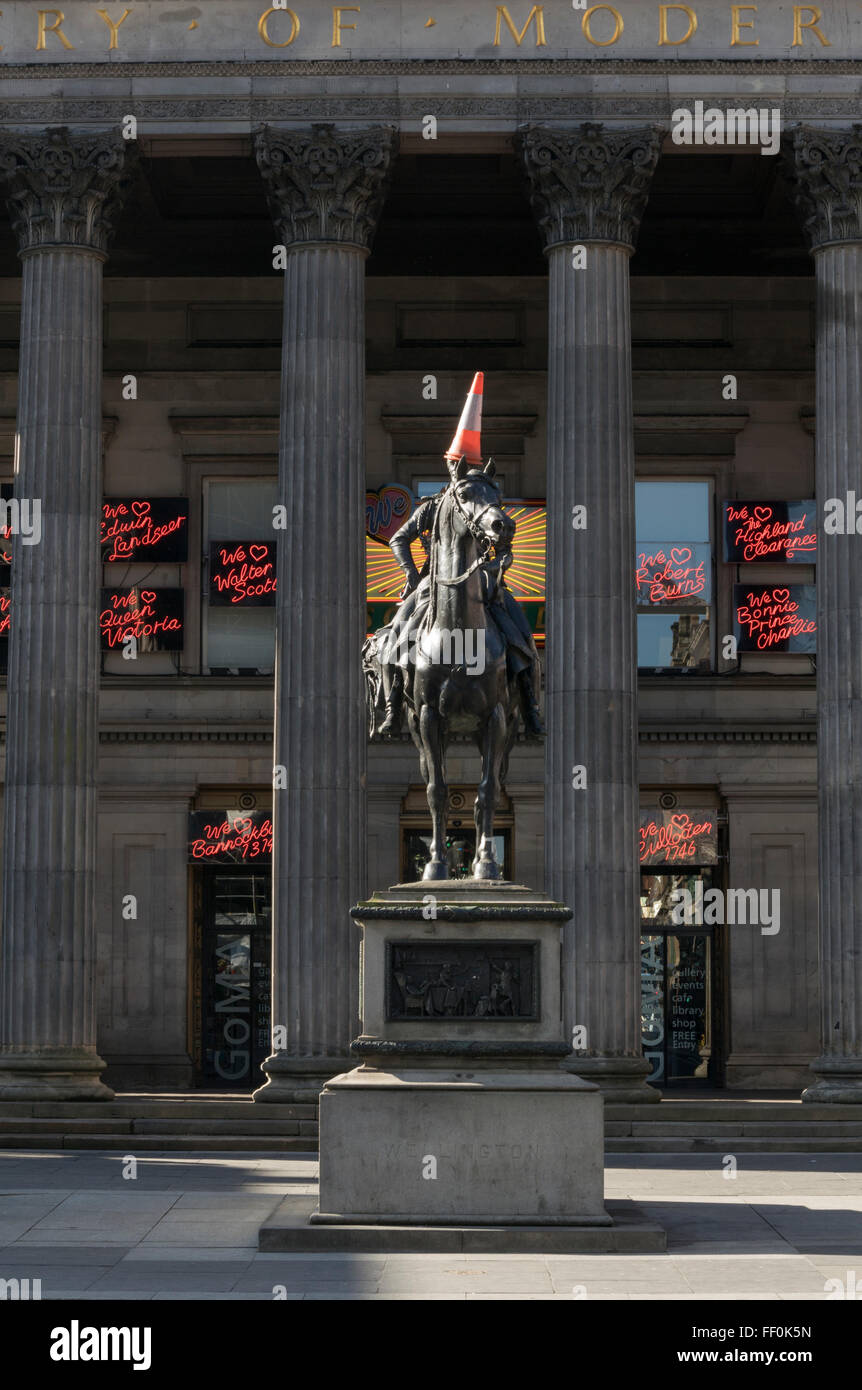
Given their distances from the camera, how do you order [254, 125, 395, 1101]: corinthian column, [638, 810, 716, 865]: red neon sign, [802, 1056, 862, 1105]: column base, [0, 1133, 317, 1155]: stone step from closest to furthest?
[0, 1133, 317, 1155]: stone step < [802, 1056, 862, 1105]: column base < [254, 125, 395, 1101]: corinthian column < [638, 810, 716, 865]: red neon sign

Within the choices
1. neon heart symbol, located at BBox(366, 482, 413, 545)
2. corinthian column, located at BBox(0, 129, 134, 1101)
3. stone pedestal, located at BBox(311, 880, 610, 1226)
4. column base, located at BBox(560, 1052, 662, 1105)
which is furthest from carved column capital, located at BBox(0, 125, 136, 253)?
stone pedestal, located at BBox(311, 880, 610, 1226)

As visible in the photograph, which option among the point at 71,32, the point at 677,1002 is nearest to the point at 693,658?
the point at 677,1002

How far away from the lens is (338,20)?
3300 cm

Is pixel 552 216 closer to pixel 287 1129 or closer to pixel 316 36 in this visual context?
pixel 316 36

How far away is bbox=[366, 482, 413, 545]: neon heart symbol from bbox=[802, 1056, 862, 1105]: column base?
1419 cm

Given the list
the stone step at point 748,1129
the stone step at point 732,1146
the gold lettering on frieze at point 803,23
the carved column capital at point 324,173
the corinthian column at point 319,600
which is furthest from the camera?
the gold lettering on frieze at point 803,23

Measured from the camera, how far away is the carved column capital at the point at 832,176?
3256 centimetres

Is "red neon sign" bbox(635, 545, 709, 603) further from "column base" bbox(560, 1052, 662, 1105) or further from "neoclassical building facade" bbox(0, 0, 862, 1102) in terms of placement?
"column base" bbox(560, 1052, 662, 1105)

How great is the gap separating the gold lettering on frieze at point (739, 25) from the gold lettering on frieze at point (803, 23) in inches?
23.3

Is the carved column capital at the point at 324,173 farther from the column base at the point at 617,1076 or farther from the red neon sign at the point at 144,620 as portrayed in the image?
the column base at the point at 617,1076

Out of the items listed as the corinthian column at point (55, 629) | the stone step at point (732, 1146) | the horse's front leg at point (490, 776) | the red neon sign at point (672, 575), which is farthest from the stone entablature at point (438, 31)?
the stone step at point (732, 1146)

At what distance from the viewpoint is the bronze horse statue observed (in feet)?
65.9

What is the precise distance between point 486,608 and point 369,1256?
636cm

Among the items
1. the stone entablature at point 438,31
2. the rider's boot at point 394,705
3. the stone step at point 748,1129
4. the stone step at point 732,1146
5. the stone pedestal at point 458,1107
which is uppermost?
→ the stone entablature at point 438,31
